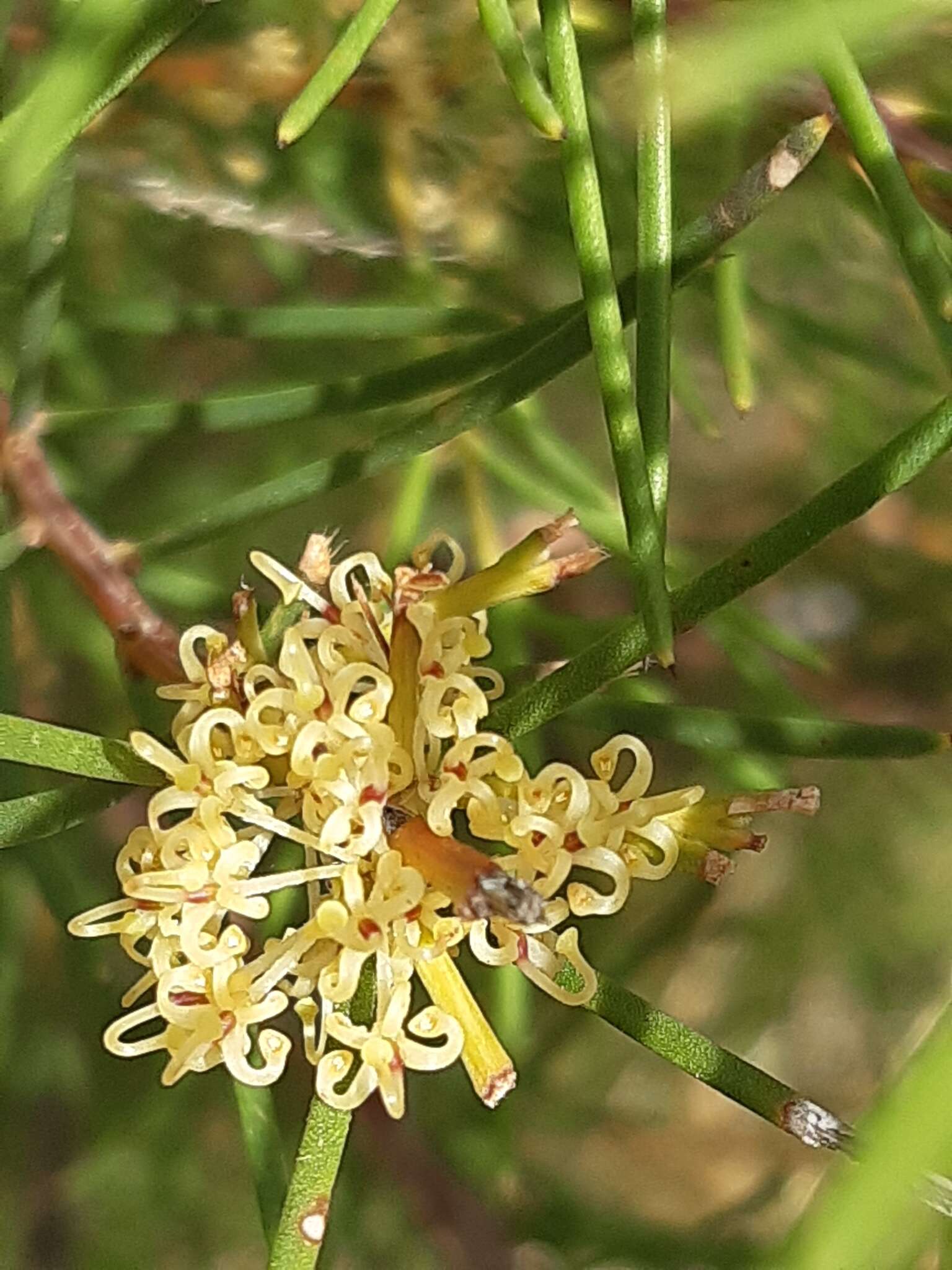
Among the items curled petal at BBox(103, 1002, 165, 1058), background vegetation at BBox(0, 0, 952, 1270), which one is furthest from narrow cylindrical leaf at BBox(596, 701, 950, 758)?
curled petal at BBox(103, 1002, 165, 1058)

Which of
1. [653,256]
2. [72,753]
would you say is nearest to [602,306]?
[653,256]

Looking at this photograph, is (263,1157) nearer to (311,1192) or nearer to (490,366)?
(311,1192)

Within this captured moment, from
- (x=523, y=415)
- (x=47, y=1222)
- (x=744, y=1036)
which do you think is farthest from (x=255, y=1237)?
(x=523, y=415)

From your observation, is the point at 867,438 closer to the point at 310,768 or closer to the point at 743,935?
the point at 743,935

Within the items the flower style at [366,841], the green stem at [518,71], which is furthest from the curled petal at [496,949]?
the green stem at [518,71]

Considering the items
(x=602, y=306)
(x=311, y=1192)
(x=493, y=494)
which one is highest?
(x=602, y=306)

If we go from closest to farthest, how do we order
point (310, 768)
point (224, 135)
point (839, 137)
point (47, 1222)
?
1. point (310, 768)
2. point (839, 137)
3. point (224, 135)
4. point (47, 1222)
